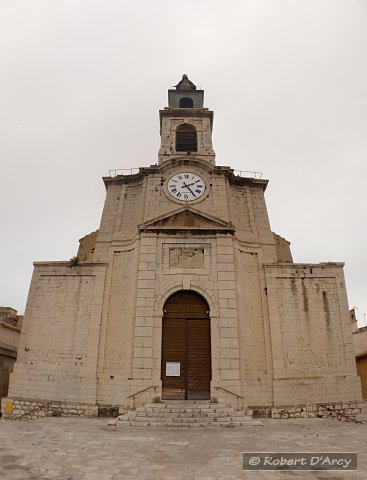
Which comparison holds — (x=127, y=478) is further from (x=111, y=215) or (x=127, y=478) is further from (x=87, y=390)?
(x=111, y=215)

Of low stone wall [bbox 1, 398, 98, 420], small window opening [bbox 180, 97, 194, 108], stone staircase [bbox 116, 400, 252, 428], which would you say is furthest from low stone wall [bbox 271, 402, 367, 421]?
small window opening [bbox 180, 97, 194, 108]

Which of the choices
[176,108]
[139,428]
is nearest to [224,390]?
[139,428]

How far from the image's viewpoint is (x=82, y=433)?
9414 mm

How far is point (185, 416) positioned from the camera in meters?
11.7

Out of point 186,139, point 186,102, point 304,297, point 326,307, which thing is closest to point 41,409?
point 304,297

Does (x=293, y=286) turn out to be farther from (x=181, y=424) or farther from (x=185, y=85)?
(x=185, y=85)

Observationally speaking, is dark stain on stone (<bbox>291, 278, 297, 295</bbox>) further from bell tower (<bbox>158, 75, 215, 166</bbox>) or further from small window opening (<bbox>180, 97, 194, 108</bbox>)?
small window opening (<bbox>180, 97, 194, 108</bbox>)

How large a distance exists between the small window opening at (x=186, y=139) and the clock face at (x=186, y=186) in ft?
9.68

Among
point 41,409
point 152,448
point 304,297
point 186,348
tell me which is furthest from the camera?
point 304,297

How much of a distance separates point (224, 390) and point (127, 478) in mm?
7963

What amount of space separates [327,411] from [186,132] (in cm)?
1458

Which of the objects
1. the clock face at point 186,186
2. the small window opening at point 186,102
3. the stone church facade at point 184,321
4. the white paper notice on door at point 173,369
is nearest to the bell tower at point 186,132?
the small window opening at point 186,102

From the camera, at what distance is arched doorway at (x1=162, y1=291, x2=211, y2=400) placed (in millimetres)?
13453

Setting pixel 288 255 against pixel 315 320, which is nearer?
pixel 315 320
